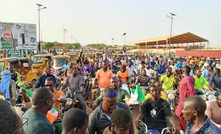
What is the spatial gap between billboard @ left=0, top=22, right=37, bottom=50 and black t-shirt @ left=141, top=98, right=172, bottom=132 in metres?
24.6

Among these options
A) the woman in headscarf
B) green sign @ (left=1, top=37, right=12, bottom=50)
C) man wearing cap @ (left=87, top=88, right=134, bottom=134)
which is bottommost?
the woman in headscarf

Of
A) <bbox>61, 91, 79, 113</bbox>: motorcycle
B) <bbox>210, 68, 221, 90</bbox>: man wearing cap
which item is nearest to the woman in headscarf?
<bbox>61, 91, 79, 113</bbox>: motorcycle

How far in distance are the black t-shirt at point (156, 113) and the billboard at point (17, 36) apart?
24550 mm

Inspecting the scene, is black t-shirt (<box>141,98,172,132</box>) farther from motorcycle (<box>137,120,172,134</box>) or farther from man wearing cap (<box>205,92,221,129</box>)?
man wearing cap (<box>205,92,221,129</box>)

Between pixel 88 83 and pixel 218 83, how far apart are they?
5617 millimetres

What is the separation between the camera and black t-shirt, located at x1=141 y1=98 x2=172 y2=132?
4.54m

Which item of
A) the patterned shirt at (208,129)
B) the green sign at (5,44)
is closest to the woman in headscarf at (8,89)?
the patterned shirt at (208,129)

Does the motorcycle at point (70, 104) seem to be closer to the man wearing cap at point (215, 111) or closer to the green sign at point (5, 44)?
the man wearing cap at point (215, 111)

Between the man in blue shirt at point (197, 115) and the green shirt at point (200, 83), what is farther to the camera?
the green shirt at point (200, 83)

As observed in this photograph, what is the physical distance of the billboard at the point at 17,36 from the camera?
27.4 meters

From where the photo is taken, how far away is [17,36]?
28.8 meters

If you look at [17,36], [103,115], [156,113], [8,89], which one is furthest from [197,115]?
[17,36]

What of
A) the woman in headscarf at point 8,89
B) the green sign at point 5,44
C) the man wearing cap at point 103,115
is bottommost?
the woman in headscarf at point 8,89

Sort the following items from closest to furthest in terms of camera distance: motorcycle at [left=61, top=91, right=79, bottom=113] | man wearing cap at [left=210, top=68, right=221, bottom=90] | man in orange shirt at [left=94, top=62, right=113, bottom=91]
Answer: motorcycle at [left=61, top=91, right=79, bottom=113]
man in orange shirt at [left=94, top=62, right=113, bottom=91]
man wearing cap at [left=210, top=68, right=221, bottom=90]
